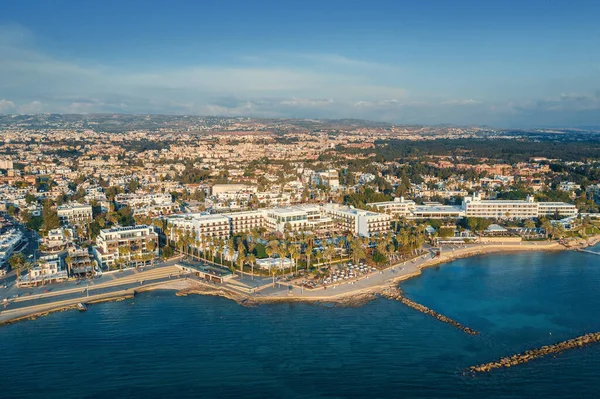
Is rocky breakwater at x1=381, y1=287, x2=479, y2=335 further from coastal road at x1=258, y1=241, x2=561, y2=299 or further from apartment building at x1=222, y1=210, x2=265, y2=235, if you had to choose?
apartment building at x1=222, y1=210, x2=265, y2=235

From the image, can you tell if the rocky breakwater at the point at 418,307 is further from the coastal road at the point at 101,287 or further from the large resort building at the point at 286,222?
the coastal road at the point at 101,287

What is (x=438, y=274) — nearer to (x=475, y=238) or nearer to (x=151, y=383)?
(x=475, y=238)

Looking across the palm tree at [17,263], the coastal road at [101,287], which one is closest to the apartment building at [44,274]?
the palm tree at [17,263]

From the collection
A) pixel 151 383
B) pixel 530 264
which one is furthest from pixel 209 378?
pixel 530 264

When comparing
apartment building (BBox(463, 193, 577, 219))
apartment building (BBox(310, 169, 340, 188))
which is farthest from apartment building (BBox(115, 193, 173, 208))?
apartment building (BBox(463, 193, 577, 219))

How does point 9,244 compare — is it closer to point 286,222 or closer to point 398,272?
point 286,222
